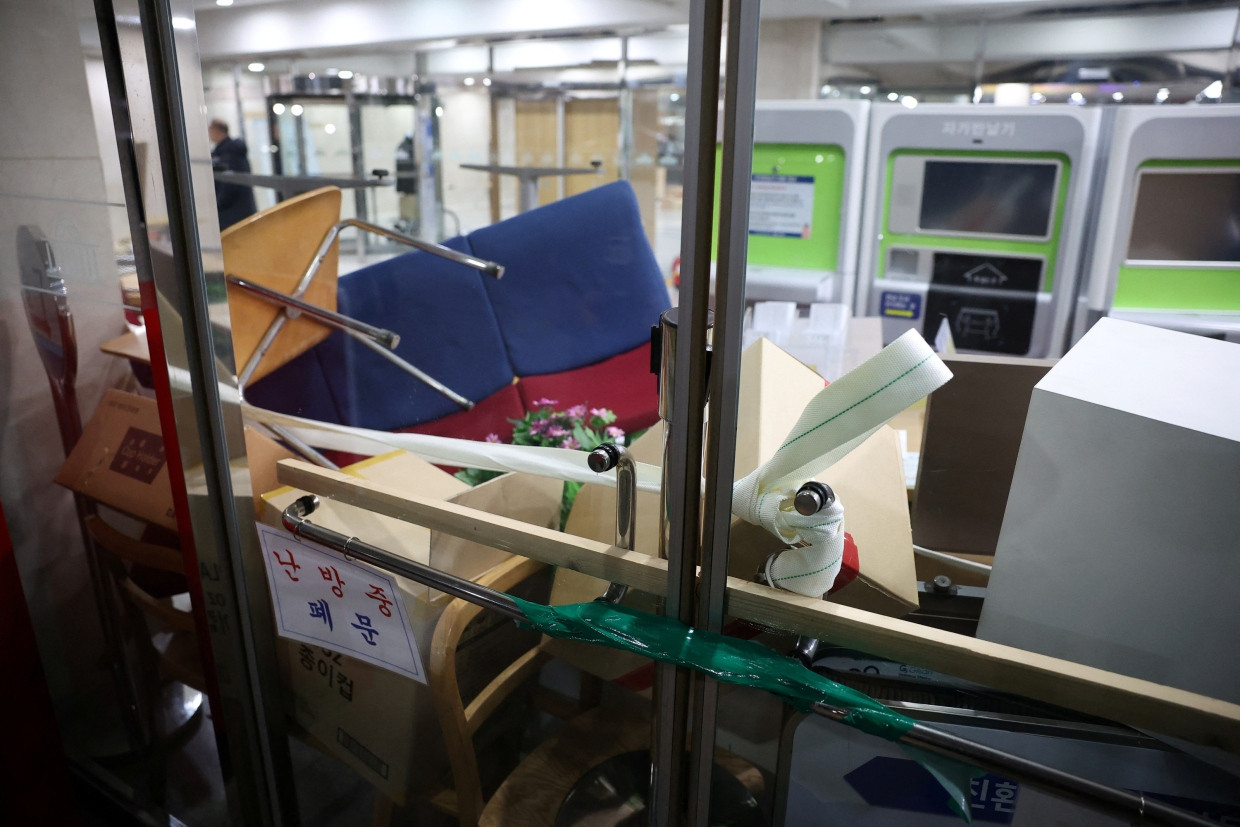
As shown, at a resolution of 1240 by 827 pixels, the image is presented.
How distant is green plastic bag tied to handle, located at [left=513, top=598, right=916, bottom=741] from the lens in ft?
2.41

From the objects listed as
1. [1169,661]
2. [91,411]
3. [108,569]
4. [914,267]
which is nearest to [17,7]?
[91,411]

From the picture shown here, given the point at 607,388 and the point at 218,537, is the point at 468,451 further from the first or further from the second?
Answer: the point at 607,388

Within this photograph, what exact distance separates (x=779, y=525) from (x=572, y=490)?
1.20ft

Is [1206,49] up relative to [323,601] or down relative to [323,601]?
up

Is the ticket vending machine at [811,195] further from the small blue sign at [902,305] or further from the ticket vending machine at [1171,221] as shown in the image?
the ticket vending machine at [1171,221]

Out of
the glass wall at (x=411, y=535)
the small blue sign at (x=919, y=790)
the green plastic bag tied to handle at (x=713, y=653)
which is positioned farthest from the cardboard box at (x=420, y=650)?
the small blue sign at (x=919, y=790)

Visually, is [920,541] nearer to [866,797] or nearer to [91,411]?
[866,797]

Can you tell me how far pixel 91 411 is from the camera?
165cm

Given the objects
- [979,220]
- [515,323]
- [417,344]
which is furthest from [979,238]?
[417,344]

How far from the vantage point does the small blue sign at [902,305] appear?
2750mm

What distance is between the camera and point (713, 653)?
2.62ft

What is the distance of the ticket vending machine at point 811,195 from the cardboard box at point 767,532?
5.71 feet

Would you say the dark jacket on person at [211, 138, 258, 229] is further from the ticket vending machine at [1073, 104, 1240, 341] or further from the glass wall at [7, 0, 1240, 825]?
the ticket vending machine at [1073, 104, 1240, 341]

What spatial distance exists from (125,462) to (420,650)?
0.78 m
